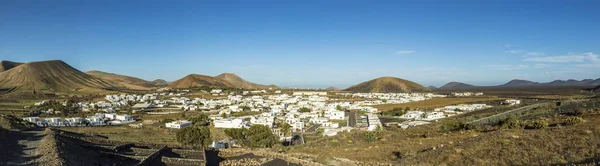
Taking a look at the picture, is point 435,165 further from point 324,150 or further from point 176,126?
point 176,126

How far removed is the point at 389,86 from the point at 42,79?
147894 millimetres

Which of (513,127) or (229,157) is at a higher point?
(513,127)

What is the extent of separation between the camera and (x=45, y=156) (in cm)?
1830

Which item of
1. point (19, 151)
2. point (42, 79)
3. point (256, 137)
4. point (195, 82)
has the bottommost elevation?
point (256, 137)

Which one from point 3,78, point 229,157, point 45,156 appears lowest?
point 229,157

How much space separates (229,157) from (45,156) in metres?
11.6

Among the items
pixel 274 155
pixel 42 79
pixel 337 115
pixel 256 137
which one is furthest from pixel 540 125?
pixel 42 79

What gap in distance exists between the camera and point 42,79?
130250 millimetres

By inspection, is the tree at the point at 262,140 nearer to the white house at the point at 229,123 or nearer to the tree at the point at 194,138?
the tree at the point at 194,138

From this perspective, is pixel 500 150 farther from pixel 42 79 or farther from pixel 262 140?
pixel 42 79

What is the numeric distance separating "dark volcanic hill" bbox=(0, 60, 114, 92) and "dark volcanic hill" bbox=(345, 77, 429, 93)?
118 m

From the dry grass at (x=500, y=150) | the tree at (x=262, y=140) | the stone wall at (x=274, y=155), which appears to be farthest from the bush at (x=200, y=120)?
the dry grass at (x=500, y=150)

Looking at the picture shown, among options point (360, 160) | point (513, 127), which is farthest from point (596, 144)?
point (360, 160)

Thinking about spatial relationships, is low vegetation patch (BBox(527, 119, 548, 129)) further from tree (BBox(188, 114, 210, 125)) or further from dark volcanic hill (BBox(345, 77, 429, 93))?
dark volcanic hill (BBox(345, 77, 429, 93))
